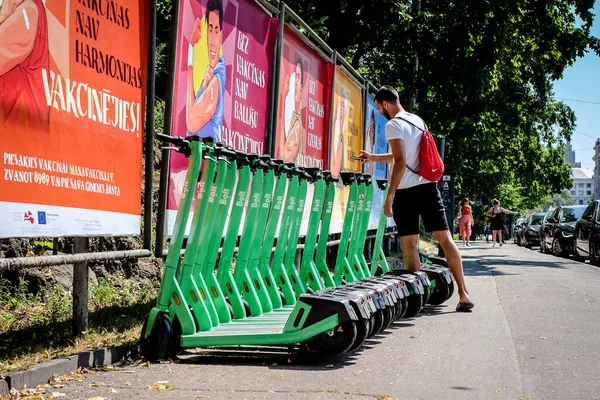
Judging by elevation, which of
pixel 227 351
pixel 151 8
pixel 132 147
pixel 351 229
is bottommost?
pixel 227 351

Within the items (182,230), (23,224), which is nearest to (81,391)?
(23,224)

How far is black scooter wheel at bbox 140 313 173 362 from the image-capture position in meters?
5.73

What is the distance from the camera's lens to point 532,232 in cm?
4094

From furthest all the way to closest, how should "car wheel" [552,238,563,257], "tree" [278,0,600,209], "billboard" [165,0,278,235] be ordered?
"car wheel" [552,238,563,257] → "tree" [278,0,600,209] → "billboard" [165,0,278,235]

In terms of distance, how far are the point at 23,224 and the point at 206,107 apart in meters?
2.64

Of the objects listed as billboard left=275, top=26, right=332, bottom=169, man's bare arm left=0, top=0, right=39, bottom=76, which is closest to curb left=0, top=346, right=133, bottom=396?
man's bare arm left=0, top=0, right=39, bottom=76

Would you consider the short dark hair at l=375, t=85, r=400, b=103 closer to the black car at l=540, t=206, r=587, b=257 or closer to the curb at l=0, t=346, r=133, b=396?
the curb at l=0, t=346, r=133, b=396

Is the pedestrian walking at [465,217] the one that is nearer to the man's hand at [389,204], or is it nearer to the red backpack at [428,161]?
the red backpack at [428,161]

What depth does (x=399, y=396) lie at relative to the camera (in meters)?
4.83

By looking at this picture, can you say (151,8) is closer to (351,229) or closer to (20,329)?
(20,329)

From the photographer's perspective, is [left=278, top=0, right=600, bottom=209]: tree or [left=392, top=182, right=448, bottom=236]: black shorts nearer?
[left=392, top=182, right=448, bottom=236]: black shorts

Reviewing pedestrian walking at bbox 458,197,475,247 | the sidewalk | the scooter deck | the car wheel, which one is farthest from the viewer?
pedestrian walking at bbox 458,197,475,247

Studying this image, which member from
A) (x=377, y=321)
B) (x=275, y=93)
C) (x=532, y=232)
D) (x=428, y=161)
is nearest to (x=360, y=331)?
(x=377, y=321)

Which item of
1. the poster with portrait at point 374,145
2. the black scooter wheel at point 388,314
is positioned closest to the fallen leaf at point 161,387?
the black scooter wheel at point 388,314
